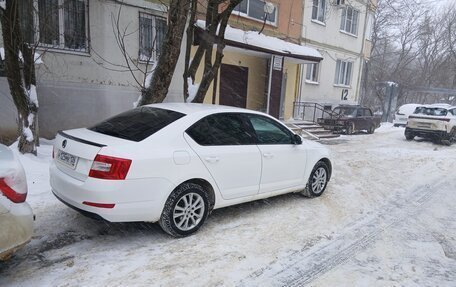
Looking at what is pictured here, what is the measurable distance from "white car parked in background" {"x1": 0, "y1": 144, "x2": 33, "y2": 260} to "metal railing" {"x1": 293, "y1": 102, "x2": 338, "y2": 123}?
51.2ft

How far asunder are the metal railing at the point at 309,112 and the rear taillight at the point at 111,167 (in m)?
14.8

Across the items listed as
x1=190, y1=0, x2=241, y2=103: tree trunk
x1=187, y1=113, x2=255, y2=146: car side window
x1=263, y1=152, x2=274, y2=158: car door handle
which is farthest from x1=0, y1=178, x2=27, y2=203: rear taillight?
x1=190, y1=0, x2=241, y2=103: tree trunk

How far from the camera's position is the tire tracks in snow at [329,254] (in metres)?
3.51

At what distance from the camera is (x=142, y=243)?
13.4 ft

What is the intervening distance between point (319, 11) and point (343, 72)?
4.52 metres

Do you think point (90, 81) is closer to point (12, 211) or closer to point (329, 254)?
point (12, 211)

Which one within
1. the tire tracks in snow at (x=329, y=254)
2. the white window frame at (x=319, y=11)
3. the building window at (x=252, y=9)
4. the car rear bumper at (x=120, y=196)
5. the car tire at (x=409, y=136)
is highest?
the white window frame at (x=319, y=11)

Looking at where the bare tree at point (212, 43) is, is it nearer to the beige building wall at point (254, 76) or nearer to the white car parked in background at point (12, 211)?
the white car parked in background at point (12, 211)

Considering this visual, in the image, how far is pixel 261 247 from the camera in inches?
163

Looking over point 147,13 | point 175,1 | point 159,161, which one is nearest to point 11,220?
point 159,161

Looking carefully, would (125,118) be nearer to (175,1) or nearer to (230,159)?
(230,159)

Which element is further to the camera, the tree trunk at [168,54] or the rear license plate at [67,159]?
the tree trunk at [168,54]

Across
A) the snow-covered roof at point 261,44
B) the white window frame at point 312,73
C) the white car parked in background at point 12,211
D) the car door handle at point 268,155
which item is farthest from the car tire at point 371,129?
the white car parked in background at point 12,211

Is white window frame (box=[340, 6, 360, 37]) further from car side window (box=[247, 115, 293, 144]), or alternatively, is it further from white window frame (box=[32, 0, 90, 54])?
car side window (box=[247, 115, 293, 144])
